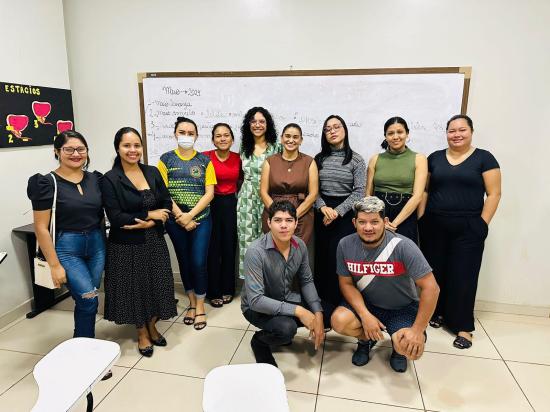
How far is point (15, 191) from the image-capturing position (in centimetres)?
277

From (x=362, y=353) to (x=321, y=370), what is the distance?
29cm

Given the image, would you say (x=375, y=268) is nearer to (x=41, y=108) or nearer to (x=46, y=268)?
(x=46, y=268)

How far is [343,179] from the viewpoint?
2.62 metres

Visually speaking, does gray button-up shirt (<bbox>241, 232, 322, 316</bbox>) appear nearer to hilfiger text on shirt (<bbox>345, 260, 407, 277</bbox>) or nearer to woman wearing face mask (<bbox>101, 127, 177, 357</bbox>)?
hilfiger text on shirt (<bbox>345, 260, 407, 277</bbox>)

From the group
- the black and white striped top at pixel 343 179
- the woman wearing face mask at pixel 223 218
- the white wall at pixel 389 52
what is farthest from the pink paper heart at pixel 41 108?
the black and white striped top at pixel 343 179

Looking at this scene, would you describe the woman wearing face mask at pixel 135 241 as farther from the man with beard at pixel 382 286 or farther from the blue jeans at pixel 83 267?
the man with beard at pixel 382 286

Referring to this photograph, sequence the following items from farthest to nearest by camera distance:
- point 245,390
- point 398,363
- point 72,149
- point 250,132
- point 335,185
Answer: point 250,132 → point 335,185 → point 398,363 → point 72,149 → point 245,390

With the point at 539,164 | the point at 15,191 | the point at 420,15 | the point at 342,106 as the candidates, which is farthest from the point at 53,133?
the point at 539,164

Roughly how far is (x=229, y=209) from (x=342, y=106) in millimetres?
1221

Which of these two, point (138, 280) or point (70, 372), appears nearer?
point (70, 372)

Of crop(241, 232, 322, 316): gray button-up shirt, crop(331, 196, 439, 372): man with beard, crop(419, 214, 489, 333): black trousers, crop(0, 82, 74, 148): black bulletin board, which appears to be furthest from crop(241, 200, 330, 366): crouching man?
crop(0, 82, 74, 148): black bulletin board

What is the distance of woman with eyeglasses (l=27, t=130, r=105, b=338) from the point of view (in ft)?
6.38

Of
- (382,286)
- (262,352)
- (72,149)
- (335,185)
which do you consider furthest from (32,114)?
(382,286)

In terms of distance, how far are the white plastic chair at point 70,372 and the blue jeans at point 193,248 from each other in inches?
47.7
